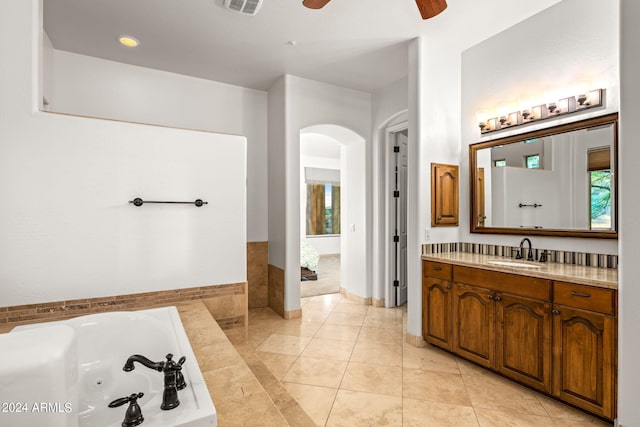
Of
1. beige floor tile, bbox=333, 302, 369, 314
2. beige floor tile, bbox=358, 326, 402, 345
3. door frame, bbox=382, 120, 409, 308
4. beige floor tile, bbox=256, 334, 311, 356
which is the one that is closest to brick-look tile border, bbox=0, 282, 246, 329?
beige floor tile, bbox=256, 334, 311, 356

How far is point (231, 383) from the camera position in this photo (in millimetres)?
1445

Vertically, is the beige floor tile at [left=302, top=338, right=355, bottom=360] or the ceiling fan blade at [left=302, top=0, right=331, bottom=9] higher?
the ceiling fan blade at [left=302, top=0, right=331, bottom=9]

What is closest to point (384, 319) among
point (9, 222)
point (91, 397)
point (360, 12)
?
point (91, 397)

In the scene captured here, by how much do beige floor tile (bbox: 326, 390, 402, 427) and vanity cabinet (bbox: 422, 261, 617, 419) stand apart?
864 mm

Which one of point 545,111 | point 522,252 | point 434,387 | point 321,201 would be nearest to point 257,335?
point 434,387

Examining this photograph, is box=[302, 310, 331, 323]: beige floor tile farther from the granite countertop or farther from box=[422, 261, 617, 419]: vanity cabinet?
the granite countertop

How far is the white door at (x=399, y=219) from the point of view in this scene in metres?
4.34

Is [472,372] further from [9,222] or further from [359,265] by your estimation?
[9,222]

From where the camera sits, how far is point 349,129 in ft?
14.2

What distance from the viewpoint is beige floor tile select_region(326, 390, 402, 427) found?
1.93 m

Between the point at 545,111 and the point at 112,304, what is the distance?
3618 millimetres

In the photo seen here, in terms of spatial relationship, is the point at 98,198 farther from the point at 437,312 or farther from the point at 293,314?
the point at 437,312

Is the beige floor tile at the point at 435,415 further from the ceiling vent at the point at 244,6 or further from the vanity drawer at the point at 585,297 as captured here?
the ceiling vent at the point at 244,6

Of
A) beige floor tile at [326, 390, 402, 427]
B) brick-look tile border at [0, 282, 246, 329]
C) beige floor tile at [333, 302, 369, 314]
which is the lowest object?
beige floor tile at [326, 390, 402, 427]
